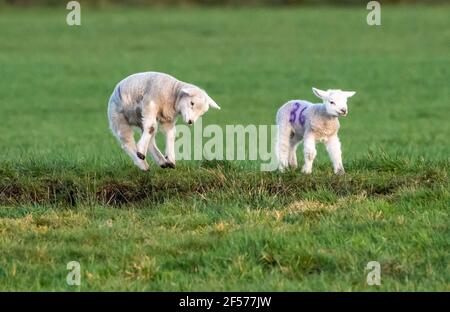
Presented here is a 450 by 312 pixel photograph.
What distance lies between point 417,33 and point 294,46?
6007 millimetres

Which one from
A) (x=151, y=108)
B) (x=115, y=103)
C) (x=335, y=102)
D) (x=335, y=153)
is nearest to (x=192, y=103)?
(x=151, y=108)

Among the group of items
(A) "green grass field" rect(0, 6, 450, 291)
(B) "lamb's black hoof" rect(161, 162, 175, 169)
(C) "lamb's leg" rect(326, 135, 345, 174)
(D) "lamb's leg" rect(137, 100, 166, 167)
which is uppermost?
(D) "lamb's leg" rect(137, 100, 166, 167)

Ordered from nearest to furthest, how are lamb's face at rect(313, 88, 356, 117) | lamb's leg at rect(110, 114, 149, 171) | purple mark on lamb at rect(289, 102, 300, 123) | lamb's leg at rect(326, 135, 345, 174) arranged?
lamb's face at rect(313, 88, 356, 117) → lamb's leg at rect(326, 135, 345, 174) → purple mark on lamb at rect(289, 102, 300, 123) → lamb's leg at rect(110, 114, 149, 171)

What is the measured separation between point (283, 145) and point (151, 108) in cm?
136

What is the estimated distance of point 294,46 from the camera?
40.1 m

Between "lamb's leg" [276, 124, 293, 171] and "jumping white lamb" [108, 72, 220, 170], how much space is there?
0.81 metres

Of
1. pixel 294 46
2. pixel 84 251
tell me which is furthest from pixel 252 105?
pixel 84 251

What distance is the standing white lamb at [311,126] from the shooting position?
1028cm

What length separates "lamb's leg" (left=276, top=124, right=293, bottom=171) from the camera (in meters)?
10.8

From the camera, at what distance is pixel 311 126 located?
34.3 feet

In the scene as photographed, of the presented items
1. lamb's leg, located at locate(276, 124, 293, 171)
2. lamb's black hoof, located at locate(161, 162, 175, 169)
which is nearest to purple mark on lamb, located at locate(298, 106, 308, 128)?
lamb's leg, located at locate(276, 124, 293, 171)

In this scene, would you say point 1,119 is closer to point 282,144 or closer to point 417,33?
point 282,144

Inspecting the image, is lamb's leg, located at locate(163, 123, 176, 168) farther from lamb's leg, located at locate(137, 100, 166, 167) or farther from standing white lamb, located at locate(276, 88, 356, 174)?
standing white lamb, located at locate(276, 88, 356, 174)

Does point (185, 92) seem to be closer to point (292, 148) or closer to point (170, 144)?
point (170, 144)
